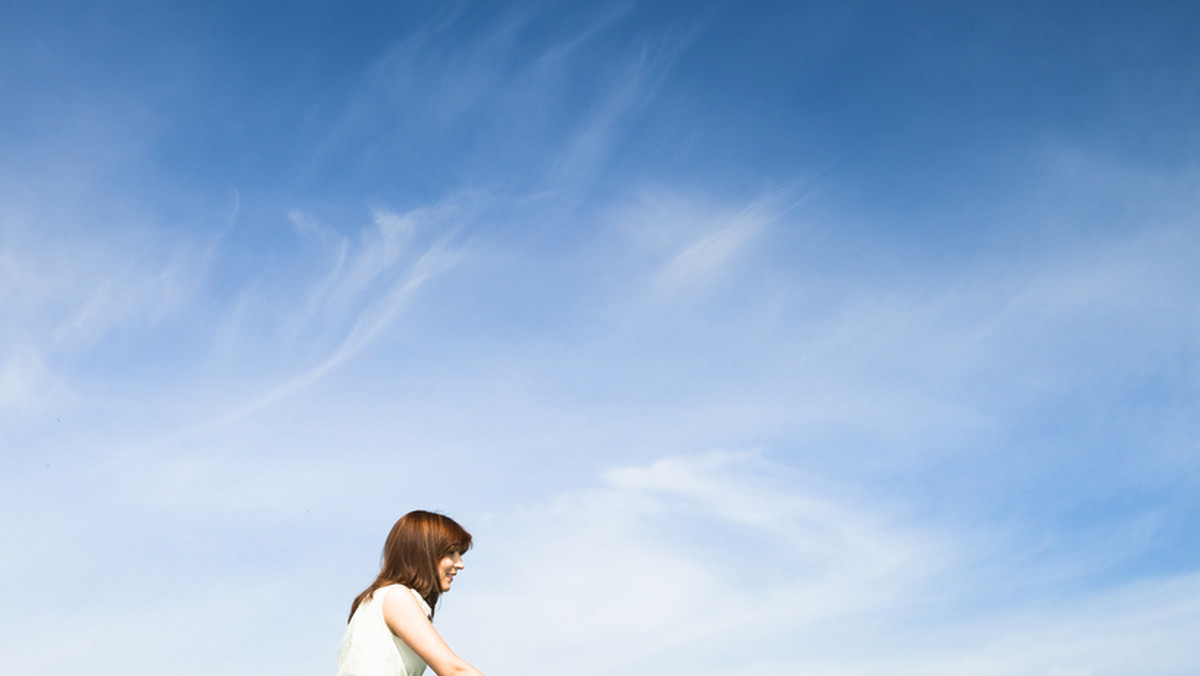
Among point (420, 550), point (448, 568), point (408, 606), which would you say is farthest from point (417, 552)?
point (408, 606)

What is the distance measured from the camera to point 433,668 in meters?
6.60

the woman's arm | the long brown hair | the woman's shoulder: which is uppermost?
the long brown hair

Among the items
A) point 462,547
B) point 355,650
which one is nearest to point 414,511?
point 462,547

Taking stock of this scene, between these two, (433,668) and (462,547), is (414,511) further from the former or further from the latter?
(433,668)

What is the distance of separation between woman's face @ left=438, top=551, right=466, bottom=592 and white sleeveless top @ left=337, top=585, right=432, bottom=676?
0.83 ft

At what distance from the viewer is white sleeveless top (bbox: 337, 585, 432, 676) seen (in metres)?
6.66

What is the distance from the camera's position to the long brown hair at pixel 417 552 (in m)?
6.89

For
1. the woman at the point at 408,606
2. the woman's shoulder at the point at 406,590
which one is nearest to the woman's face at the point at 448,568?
the woman at the point at 408,606

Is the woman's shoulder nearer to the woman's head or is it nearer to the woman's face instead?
the woman's head

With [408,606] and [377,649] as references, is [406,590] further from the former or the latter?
[377,649]

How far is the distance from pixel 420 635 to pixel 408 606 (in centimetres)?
21

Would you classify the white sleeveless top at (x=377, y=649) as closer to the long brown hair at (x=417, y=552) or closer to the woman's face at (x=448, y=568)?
the long brown hair at (x=417, y=552)

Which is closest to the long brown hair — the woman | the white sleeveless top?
the woman

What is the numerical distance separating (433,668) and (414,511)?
3.52 ft
